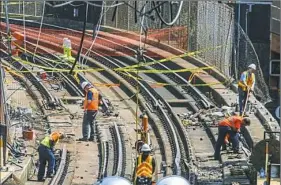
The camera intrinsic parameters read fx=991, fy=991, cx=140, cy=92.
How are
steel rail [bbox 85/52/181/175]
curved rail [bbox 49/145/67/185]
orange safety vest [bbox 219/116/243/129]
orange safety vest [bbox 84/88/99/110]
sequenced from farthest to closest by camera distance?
orange safety vest [bbox 84/88/99/110] → steel rail [bbox 85/52/181/175] → orange safety vest [bbox 219/116/243/129] → curved rail [bbox 49/145/67/185]

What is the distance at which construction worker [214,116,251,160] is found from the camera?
1720cm

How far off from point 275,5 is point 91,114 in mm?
7849

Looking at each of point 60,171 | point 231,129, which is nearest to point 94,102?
point 60,171

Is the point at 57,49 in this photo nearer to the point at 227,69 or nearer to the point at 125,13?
the point at 125,13

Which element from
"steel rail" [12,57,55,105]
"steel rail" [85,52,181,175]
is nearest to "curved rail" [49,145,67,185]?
"steel rail" [85,52,181,175]

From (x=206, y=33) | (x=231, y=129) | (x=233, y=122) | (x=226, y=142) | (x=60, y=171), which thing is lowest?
(x=60, y=171)

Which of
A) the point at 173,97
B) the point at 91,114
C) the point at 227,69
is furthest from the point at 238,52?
the point at 91,114

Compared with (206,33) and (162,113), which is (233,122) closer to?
(162,113)

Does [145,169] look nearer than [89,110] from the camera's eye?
Yes

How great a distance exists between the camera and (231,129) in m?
17.3

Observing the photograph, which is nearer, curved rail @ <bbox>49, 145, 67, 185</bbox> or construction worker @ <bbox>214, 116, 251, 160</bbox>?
curved rail @ <bbox>49, 145, 67, 185</bbox>

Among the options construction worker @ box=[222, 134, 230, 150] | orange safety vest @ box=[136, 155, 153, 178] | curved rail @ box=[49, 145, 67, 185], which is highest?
orange safety vest @ box=[136, 155, 153, 178]

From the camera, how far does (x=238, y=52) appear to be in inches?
895

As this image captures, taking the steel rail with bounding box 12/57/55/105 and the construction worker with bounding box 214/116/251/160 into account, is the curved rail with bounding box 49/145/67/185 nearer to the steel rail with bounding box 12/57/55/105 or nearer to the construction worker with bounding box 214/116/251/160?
the construction worker with bounding box 214/116/251/160
